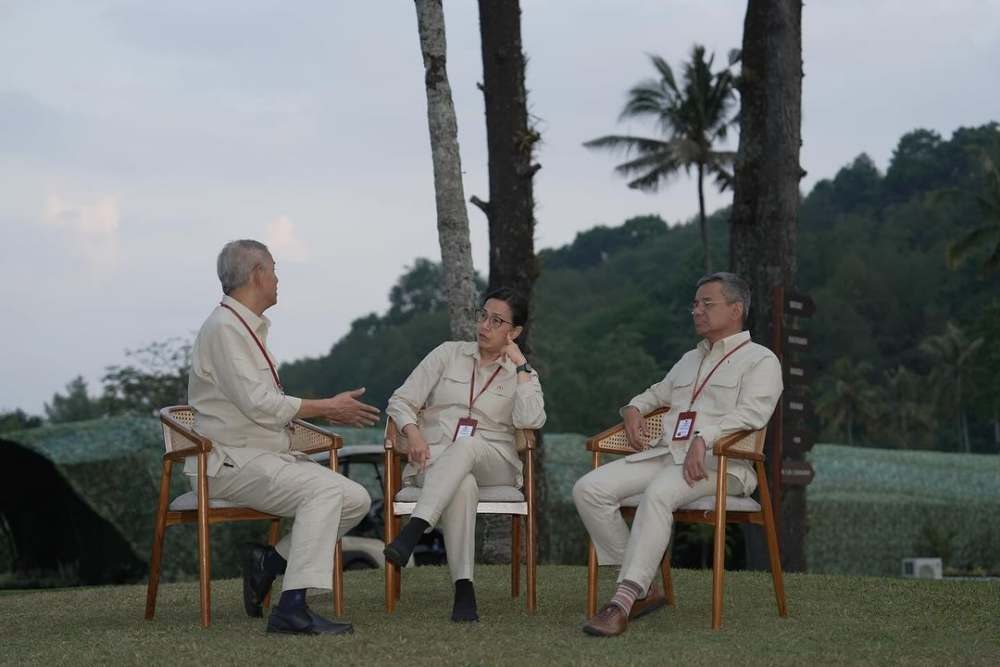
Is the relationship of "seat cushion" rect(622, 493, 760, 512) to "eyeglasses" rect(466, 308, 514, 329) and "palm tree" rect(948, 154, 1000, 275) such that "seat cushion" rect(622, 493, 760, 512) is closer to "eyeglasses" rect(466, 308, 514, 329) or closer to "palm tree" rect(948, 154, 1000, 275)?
"eyeglasses" rect(466, 308, 514, 329)

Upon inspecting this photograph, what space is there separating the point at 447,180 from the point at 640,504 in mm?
4311

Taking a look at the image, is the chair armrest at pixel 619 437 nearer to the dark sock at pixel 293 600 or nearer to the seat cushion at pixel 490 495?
the seat cushion at pixel 490 495

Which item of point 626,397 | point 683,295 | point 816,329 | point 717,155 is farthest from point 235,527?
point 816,329

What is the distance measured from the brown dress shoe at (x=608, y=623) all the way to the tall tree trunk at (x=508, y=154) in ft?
16.1

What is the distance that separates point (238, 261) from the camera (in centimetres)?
504

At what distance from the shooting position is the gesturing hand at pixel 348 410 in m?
4.93

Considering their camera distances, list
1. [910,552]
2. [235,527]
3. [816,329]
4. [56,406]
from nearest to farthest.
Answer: [235,527] → [910,552] → [816,329] → [56,406]

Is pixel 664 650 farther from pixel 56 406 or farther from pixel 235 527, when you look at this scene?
pixel 56 406

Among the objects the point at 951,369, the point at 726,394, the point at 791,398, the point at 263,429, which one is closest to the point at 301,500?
the point at 263,429

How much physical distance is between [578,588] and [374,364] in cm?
5502

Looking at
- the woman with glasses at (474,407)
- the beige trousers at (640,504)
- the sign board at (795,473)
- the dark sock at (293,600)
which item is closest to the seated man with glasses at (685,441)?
the beige trousers at (640,504)

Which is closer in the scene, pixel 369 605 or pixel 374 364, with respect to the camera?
pixel 369 605

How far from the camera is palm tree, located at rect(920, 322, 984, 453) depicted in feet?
196

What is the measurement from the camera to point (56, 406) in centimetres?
7081
